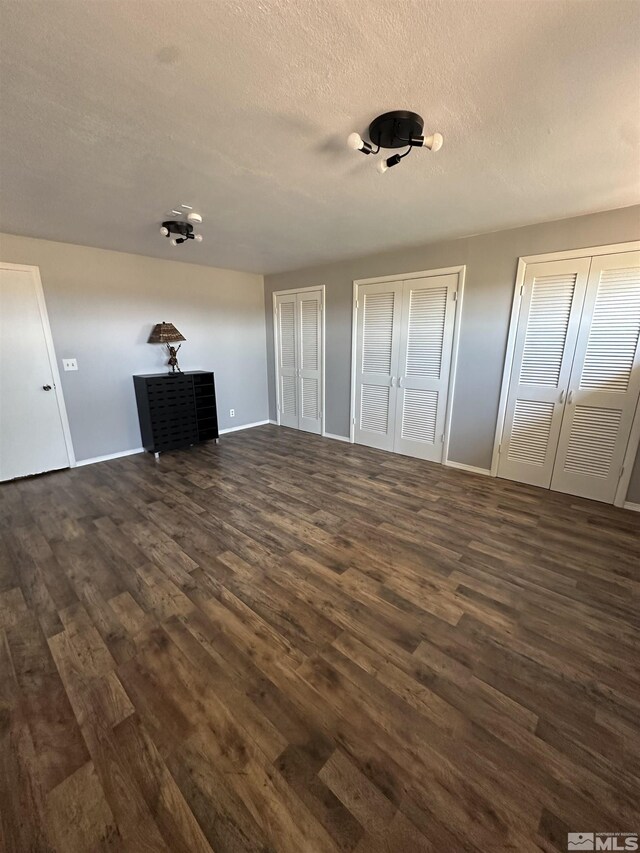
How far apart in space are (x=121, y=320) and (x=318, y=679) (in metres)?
4.26

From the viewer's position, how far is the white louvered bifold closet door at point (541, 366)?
289 centimetres

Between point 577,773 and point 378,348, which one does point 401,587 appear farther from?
point 378,348

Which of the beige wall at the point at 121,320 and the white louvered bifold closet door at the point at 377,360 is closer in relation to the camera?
the beige wall at the point at 121,320

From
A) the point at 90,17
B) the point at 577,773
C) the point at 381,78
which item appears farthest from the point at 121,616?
the point at 381,78

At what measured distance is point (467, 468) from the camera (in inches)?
147

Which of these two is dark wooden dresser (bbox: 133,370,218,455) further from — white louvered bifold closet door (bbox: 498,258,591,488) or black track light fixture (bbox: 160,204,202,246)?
white louvered bifold closet door (bbox: 498,258,591,488)

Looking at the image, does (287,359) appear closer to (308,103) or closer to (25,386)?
(25,386)

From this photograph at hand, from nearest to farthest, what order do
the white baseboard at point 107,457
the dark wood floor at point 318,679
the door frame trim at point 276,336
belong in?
1. the dark wood floor at point 318,679
2. the white baseboard at point 107,457
3. the door frame trim at point 276,336

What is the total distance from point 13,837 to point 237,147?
9.38 feet

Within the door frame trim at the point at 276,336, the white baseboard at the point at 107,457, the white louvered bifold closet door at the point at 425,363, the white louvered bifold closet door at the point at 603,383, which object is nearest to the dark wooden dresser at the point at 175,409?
the white baseboard at the point at 107,457

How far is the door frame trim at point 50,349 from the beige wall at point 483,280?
131 inches

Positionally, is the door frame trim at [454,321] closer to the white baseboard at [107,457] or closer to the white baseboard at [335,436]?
the white baseboard at [335,436]

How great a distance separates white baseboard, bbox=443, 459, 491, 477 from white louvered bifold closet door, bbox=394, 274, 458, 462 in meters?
0.12

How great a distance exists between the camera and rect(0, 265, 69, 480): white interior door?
10.8 feet
